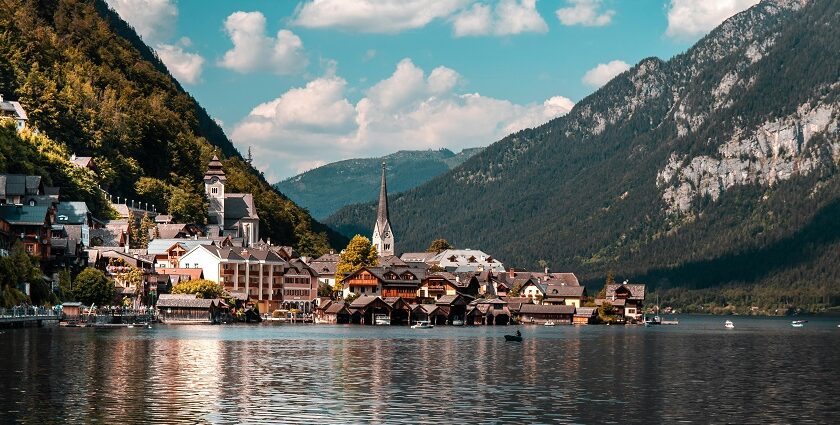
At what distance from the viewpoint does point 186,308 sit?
17512 centimetres

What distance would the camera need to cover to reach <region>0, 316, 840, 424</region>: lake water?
52.9 meters

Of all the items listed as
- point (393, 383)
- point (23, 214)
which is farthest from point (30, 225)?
point (393, 383)

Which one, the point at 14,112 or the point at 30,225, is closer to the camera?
the point at 30,225

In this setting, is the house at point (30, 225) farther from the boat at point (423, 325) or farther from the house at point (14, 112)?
the boat at point (423, 325)

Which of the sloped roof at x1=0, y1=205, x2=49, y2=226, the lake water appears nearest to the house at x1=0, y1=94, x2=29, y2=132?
the sloped roof at x1=0, y1=205, x2=49, y2=226

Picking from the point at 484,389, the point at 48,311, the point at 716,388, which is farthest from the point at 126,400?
the point at 48,311

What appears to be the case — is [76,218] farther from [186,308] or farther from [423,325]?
[423,325]

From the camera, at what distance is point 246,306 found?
651 ft

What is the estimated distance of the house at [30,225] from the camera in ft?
467

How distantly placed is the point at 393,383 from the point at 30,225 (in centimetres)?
8740

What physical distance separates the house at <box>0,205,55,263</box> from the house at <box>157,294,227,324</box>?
97.6 ft

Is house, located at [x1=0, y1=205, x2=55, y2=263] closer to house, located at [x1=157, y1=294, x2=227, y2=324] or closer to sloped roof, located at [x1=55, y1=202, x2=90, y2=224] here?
sloped roof, located at [x1=55, y1=202, x2=90, y2=224]

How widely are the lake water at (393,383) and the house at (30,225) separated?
3290 centimetres

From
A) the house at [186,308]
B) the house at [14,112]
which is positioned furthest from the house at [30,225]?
the house at [14,112]
